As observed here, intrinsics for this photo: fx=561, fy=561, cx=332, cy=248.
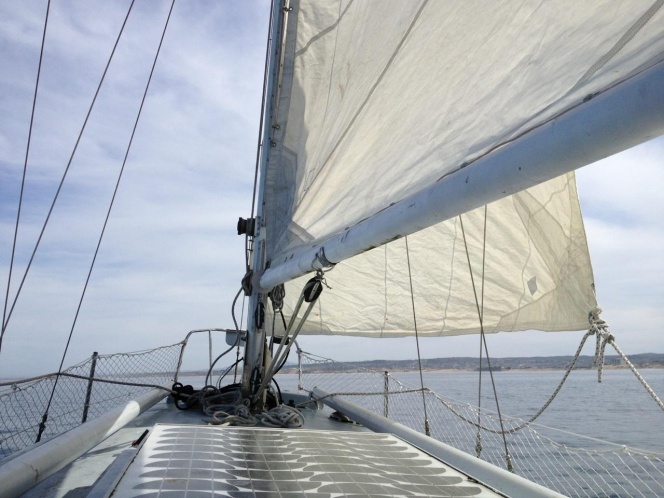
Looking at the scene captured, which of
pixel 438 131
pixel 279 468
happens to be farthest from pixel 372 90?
pixel 279 468

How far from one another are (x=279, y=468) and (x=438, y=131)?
1299mm

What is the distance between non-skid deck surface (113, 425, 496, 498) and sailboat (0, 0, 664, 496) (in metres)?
0.01

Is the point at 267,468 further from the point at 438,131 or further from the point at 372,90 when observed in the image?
the point at 372,90

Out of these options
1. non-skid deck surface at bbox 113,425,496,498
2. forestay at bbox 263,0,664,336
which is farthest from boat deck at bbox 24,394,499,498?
forestay at bbox 263,0,664,336

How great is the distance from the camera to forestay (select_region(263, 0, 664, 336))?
4.74 feet

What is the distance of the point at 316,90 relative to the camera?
11.7ft

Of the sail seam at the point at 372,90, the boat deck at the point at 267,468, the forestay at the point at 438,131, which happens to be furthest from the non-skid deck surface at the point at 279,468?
the sail seam at the point at 372,90

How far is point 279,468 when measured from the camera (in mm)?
1941

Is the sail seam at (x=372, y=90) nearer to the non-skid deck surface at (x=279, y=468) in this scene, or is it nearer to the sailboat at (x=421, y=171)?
the sailboat at (x=421, y=171)

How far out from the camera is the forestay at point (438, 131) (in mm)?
1443

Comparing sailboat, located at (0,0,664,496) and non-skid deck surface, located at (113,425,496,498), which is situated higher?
sailboat, located at (0,0,664,496)

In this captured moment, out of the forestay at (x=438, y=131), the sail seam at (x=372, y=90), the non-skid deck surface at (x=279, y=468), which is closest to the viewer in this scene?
the forestay at (x=438, y=131)

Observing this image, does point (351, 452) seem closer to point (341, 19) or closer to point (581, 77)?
point (581, 77)

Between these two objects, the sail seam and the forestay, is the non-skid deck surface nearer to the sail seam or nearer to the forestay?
the forestay
